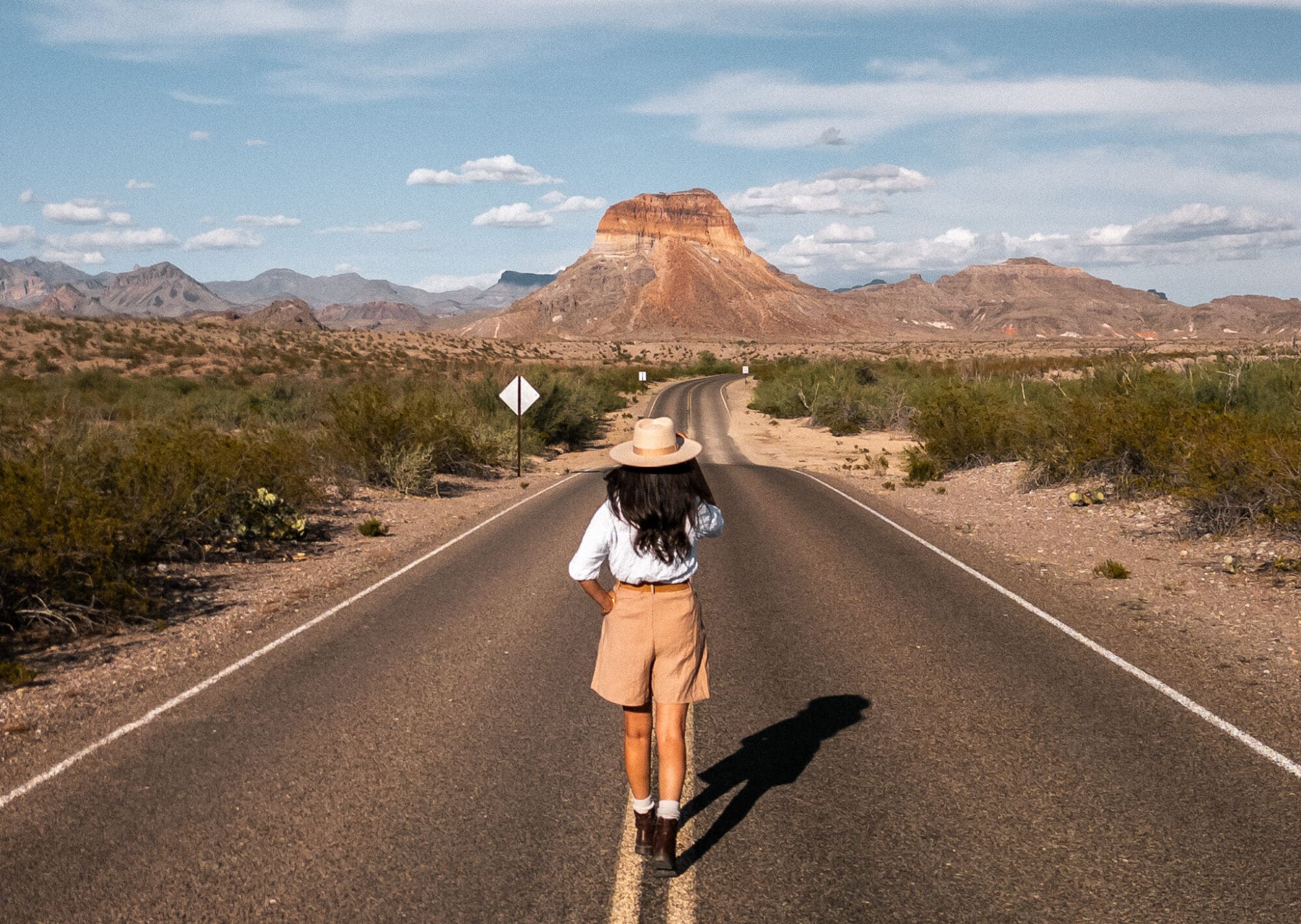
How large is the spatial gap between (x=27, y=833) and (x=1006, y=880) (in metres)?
4.63

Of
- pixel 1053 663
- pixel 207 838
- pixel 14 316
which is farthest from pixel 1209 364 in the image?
pixel 14 316

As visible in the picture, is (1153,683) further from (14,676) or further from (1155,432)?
(1155,432)

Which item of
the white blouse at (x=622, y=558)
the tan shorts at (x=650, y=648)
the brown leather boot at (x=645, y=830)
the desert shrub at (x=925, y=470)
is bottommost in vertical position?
the desert shrub at (x=925, y=470)

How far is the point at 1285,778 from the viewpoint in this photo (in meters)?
5.50

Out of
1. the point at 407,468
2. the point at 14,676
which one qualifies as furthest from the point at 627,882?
the point at 407,468

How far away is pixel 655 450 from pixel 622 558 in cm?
50

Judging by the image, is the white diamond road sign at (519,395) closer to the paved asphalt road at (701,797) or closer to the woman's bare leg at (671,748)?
the paved asphalt road at (701,797)

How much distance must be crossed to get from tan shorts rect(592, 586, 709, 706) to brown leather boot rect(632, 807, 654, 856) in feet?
1.70

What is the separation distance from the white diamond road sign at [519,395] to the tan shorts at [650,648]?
21445mm

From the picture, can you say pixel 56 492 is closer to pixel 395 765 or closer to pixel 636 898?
pixel 395 765

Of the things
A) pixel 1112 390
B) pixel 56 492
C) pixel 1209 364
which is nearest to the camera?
pixel 56 492

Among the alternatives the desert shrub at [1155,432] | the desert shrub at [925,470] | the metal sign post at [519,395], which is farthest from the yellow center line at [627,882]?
the metal sign post at [519,395]

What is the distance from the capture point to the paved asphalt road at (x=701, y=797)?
4258 millimetres

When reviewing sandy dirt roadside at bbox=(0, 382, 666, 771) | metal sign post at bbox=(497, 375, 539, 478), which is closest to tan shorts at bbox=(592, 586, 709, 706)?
sandy dirt roadside at bbox=(0, 382, 666, 771)
